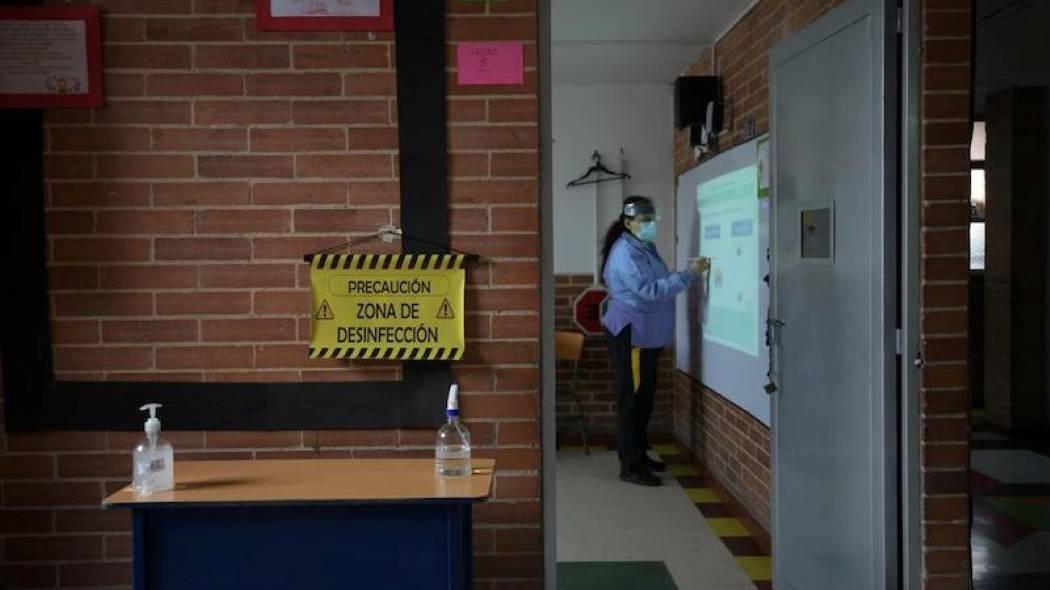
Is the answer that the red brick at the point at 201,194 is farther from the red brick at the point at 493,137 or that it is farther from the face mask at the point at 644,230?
the face mask at the point at 644,230

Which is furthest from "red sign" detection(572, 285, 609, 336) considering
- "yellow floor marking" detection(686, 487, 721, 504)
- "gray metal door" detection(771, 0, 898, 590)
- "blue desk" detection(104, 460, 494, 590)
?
"blue desk" detection(104, 460, 494, 590)

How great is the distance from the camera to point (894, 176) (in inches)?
105

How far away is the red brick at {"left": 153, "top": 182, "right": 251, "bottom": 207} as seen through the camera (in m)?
2.65

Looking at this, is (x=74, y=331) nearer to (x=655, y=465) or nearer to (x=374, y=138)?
(x=374, y=138)

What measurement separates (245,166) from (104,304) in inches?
23.1

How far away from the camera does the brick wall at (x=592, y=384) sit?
6645 mm

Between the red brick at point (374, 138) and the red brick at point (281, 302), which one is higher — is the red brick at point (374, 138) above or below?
above

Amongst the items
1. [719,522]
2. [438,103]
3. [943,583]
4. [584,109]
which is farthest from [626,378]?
[438,103]

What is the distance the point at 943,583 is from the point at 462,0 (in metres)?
2.28

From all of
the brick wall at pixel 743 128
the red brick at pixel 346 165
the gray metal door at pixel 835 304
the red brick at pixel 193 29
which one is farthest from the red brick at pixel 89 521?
the brick wall at pixel 743 128

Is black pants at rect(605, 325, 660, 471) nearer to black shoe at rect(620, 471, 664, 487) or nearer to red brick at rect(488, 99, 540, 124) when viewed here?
black shoe at rect(620, 471, 664, 487)

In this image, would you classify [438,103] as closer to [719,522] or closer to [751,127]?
[751,127]

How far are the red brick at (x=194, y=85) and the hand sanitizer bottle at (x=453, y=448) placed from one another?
111 centimetres

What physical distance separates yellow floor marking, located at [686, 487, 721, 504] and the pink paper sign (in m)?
3.19
